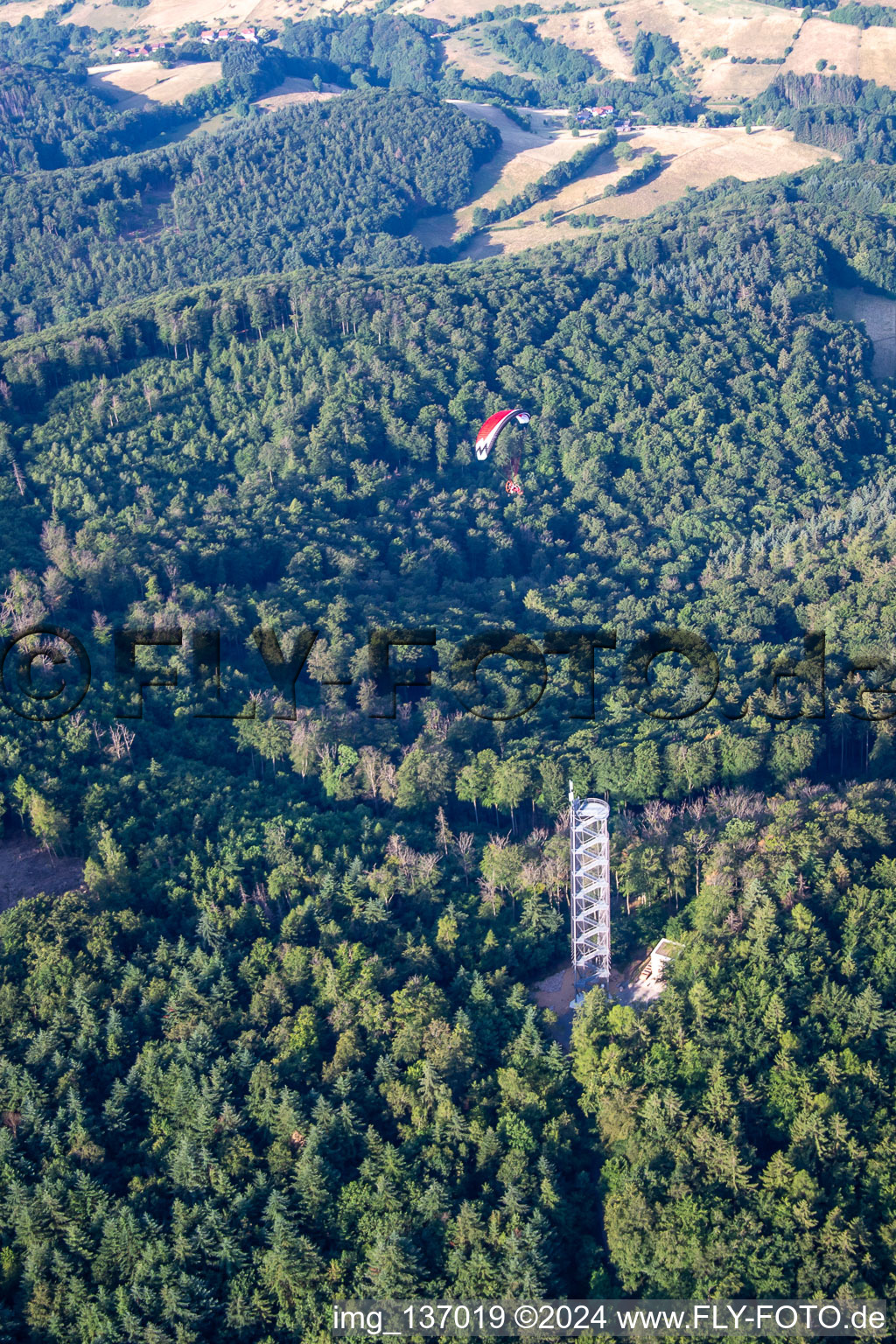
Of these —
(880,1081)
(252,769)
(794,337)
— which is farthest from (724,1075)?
(794,337)

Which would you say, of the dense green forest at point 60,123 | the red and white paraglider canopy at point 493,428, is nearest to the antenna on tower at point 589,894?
the red and white paraglider canopy at point 493,428

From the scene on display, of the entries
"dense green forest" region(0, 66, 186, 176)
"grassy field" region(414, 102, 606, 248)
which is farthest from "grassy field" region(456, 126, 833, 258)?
"dense green forest" region(0, 66, 186, 176)

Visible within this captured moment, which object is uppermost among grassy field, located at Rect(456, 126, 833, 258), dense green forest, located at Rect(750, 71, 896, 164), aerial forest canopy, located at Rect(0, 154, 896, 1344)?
dense green forest, located at Rect(750, 71, 896, 164)

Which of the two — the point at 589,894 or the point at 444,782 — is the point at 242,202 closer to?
the point at 444,782

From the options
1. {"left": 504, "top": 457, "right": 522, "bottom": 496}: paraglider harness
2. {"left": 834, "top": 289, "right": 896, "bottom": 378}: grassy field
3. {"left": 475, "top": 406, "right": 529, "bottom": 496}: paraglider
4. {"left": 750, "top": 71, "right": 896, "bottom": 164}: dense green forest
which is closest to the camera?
{"left": 504, "top": 457, "right": 522, "bottom": 496}: paraglider harness

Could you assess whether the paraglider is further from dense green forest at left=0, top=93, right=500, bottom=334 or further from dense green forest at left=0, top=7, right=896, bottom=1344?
dense green forest at left=0, top=93, right=500, bottom=334

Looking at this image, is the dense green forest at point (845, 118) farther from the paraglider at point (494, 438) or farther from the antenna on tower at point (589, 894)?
the antenna on tower at point (589, 894)
